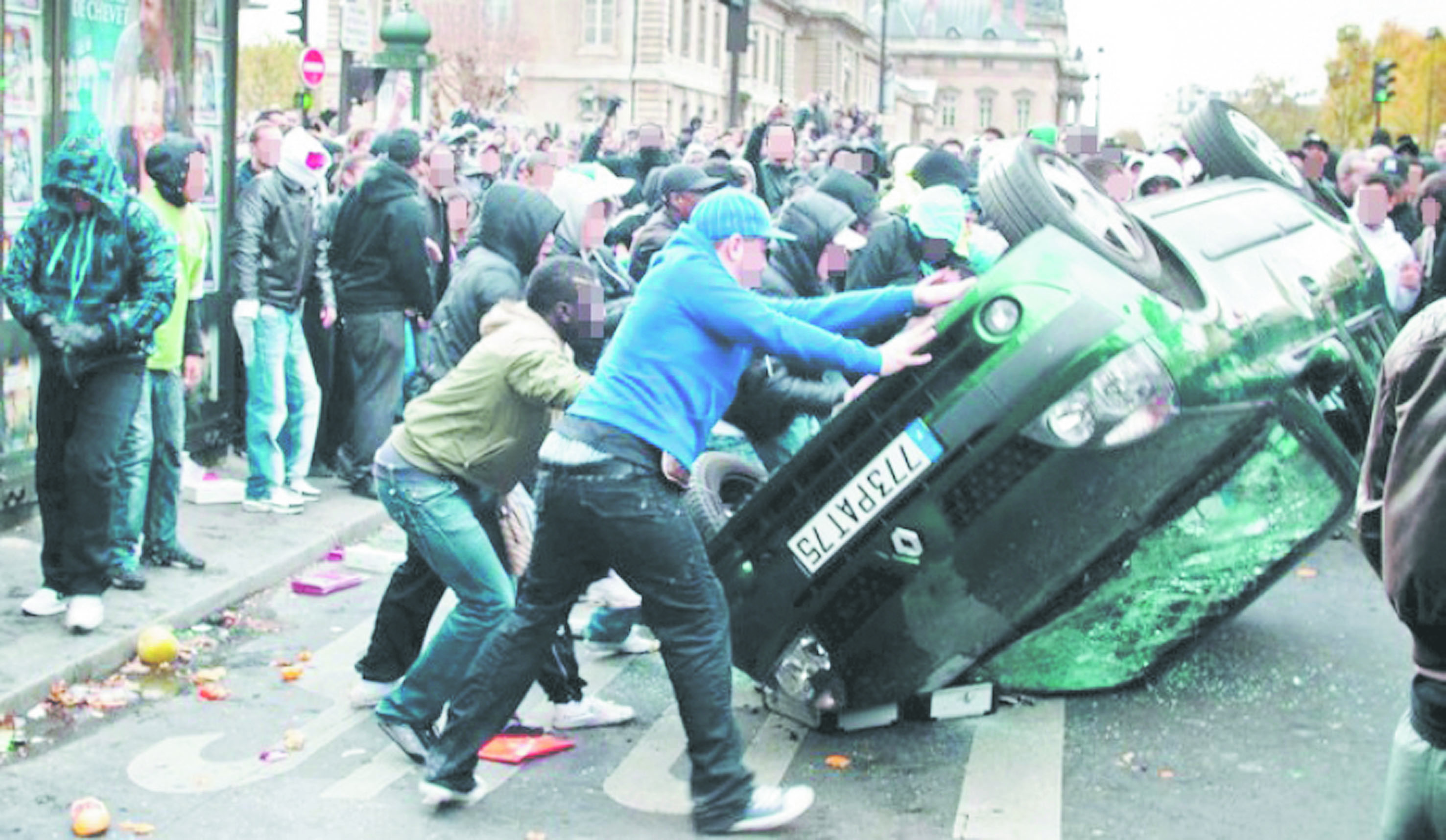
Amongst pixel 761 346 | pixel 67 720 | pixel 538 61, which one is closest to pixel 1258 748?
pixel 761 346

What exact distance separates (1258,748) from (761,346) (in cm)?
225

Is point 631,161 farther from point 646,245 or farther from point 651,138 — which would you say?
point 646,245

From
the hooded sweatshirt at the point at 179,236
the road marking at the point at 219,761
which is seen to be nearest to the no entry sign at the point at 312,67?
the hooded sweatshirt at the point at 179,236

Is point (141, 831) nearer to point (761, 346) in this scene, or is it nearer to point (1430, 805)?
point (761, 346)

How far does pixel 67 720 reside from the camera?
273 inches

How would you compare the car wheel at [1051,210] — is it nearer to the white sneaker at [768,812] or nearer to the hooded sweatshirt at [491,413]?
the hooded sweatshirt at [491,413]

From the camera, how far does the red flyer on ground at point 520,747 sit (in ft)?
21.3

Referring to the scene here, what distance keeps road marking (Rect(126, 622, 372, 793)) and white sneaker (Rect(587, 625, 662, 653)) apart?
983mm

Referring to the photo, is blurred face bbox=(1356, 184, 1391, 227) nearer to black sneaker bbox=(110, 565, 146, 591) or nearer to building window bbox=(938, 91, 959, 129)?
black sneaker bbox=(110, 565, 146, 591)

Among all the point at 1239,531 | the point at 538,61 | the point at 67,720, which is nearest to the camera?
the point at 1239,531

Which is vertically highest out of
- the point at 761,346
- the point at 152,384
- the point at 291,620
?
the point at 761,346

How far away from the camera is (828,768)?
20.9ft

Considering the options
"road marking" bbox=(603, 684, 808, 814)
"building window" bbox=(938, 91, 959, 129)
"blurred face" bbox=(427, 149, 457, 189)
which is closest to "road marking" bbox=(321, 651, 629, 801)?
"road marking" bbox=(603, 684, 808, 814)

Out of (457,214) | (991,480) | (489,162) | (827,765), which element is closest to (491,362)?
(991,480)
